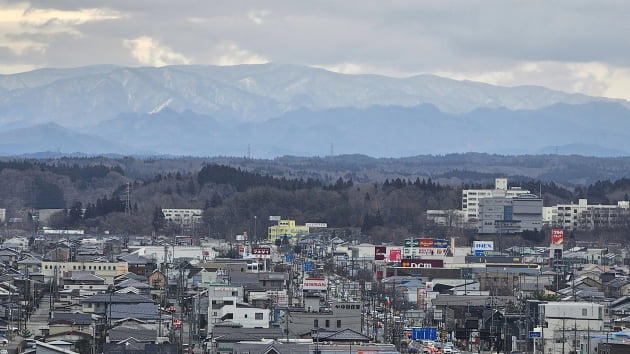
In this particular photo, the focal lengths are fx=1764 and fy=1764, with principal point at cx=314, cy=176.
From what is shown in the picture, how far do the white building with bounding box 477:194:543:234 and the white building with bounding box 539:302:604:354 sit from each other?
2084 inches

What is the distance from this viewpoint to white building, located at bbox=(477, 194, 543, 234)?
91.0 meters

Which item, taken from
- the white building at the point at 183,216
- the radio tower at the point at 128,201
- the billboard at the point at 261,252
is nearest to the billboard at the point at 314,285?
the billboard at the point at 261,252

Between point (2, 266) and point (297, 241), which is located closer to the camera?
point (2, 266)

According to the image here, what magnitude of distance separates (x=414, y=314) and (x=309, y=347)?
632 inches

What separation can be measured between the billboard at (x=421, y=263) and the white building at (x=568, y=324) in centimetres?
2352

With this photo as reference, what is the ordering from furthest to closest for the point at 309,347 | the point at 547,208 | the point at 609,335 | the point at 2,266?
the point at 547,208
the point at 2,266
the point at 609,335
the point at 309,347

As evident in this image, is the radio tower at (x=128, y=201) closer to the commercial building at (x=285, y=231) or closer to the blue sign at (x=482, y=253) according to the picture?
the commercial building at (x=285, y=231)

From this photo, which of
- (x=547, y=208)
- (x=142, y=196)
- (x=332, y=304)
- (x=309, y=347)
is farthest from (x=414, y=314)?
(x=142, y=196)

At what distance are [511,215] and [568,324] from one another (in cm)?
5599

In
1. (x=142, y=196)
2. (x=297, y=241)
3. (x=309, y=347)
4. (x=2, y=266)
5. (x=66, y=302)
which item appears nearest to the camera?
(x=309, y=347)

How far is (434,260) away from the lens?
6309 cm

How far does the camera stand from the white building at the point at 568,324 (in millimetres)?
34781

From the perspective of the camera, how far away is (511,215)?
92062 mm

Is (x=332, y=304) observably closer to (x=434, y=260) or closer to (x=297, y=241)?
(x=434, y=260)
